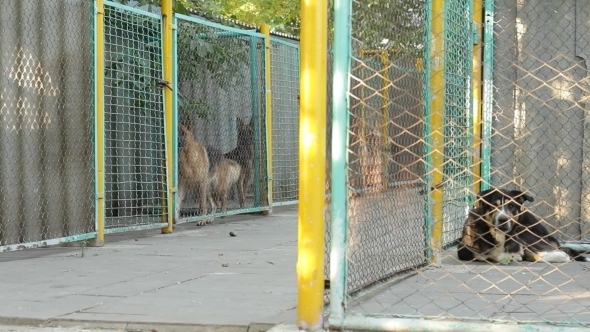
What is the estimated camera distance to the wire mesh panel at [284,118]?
544 inches

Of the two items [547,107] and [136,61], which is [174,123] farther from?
[547,107]

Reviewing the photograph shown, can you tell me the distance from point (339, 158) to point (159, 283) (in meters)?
2.56

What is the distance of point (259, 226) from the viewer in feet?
39.1

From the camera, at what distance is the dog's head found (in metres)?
7.49

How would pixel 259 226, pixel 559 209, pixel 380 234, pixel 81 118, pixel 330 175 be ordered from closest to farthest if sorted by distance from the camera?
pixel 330 175
pixel 380 234
pixel 559 209
pixel 81 118
pixel 259 226

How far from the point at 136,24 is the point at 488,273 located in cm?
519

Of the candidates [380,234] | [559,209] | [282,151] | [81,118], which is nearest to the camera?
[380,234]

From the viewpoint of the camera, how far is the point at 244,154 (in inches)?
514

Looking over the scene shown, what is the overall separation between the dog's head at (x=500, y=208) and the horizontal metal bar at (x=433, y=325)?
9.45 ft

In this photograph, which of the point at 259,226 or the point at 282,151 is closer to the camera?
the point at 259,226

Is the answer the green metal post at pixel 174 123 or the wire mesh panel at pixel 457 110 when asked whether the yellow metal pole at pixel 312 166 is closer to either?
the wire mesh panel at pixel 457 110

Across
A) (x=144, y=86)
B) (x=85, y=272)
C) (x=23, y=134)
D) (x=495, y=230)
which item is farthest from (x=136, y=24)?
(x=495, y=230)

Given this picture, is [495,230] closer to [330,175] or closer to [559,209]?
[559,209]

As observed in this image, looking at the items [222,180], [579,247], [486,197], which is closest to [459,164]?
[486,197]
